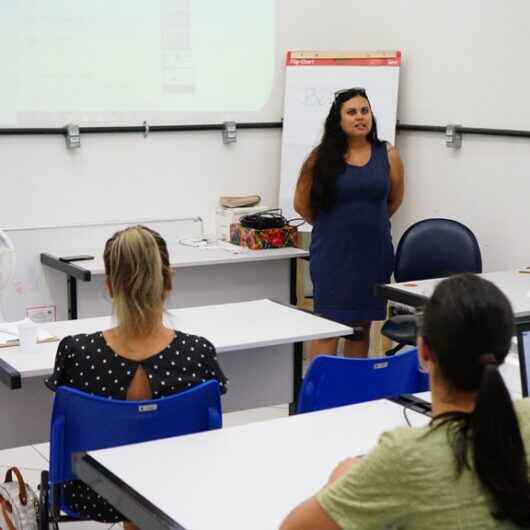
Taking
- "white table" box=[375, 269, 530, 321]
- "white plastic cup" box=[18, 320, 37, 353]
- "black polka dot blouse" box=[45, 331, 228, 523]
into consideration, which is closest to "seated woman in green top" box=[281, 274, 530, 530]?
"black polka dot blouse" box=[45, 331, 228, 523]

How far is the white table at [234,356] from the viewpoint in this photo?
3.35 m

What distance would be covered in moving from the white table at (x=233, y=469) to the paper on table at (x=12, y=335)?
3.57 ft

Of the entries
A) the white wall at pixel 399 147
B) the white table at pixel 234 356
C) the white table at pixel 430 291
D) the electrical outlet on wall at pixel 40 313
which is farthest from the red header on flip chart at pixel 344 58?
the white table at pixel 234 356

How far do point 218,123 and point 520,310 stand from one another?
8.76ft

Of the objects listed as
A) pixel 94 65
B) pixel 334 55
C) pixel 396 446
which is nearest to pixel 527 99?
pixel 334 55

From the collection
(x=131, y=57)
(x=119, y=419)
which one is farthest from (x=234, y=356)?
(x=131, y=57)

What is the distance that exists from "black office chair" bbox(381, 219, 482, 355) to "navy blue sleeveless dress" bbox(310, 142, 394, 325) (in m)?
0.12

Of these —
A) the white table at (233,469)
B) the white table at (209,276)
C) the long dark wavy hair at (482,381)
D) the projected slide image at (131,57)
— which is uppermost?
the projected slide image at (131,57)

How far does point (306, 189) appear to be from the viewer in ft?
16.4

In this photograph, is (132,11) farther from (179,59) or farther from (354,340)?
(354,340)

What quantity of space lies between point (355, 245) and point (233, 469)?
279cm

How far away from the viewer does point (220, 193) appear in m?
6.14

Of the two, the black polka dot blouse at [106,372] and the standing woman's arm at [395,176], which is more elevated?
the standing woman's arm at [395,176]

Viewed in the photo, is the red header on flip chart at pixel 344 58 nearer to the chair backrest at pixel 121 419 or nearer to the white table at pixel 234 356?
the white table at pixel 234 356
